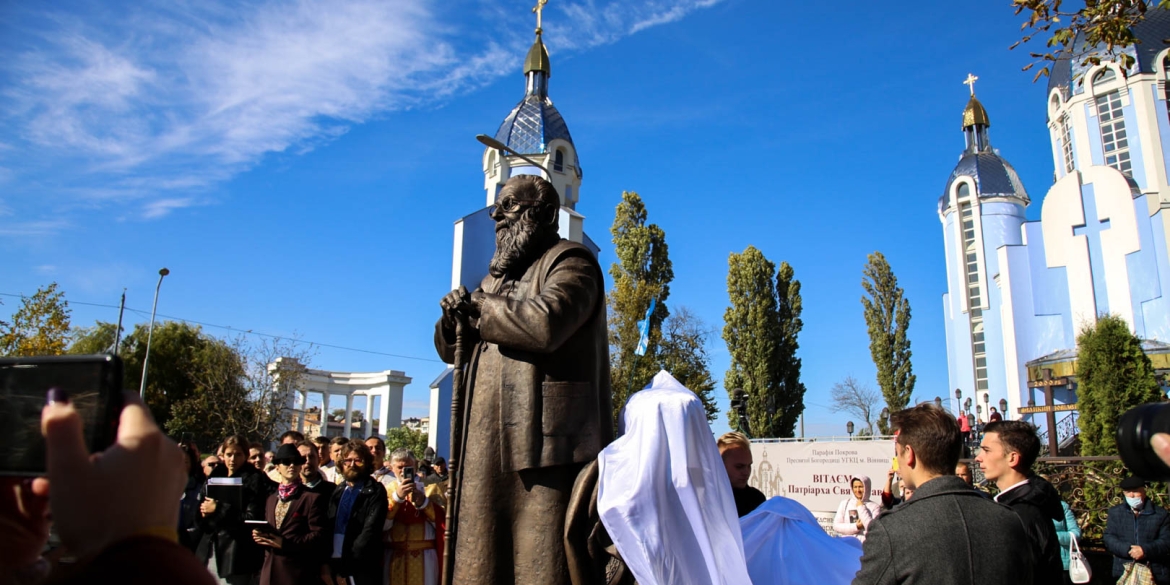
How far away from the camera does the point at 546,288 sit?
336cm

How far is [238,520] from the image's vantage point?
6316mm

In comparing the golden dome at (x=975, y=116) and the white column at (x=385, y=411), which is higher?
the golden dome at (x=975, y=116)

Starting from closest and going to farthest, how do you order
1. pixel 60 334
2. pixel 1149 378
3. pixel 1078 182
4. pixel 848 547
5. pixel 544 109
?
1. pixel 848 547
2. pixel 1149 378
3. pixel 60 334
4. pixel 1078 182
5. pixel 544 109

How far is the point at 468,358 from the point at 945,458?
2075 mm

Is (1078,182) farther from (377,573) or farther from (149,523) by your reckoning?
(149,523)

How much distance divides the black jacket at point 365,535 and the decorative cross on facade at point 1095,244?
31.1m

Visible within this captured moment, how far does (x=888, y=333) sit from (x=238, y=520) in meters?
41.0

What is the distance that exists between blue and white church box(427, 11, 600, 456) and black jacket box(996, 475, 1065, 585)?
1216 inches

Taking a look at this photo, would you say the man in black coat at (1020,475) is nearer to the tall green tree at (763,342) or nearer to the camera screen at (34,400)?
the camera screen at (34,400)

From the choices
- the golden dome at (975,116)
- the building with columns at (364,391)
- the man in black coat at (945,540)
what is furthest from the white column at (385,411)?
the man in black coat at (945,540)

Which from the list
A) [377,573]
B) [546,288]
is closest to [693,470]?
[546,288]

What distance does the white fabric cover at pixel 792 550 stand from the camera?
10.9ft

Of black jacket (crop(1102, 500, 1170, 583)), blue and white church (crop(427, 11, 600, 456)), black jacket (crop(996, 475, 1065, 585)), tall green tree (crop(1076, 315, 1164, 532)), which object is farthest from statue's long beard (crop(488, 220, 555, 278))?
blue and white church (crop(427, 11, 600, 456))

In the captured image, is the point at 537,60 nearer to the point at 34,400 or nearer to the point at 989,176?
the point at 989,176
